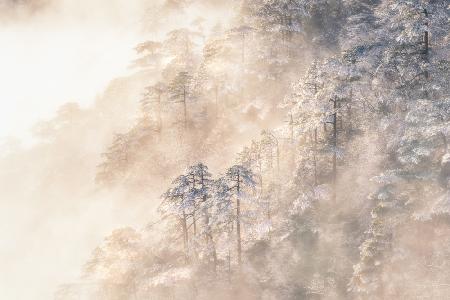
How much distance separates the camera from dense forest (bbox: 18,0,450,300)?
2548 centimetres

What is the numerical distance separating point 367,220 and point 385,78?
523 inches

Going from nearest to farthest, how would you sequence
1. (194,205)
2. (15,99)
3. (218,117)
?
(194,205) < (218,117) < (15,99)

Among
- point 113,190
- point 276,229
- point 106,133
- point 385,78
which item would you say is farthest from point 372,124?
point 106,133

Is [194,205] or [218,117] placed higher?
[218,117]

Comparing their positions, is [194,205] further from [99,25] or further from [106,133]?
[99,25]

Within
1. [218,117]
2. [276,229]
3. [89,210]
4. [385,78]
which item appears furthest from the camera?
[89,210]

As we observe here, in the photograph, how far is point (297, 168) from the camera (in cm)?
3512

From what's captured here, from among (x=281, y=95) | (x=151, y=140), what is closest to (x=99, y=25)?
(x=151, y=140)

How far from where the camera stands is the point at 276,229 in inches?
1270

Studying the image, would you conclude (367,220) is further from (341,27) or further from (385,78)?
(341,27)

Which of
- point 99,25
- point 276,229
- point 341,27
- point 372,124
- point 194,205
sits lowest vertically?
point 276,229

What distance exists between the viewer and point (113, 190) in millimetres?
49812

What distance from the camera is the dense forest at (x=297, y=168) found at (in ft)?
83.6

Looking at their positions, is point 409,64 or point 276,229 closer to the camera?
point 409,64
